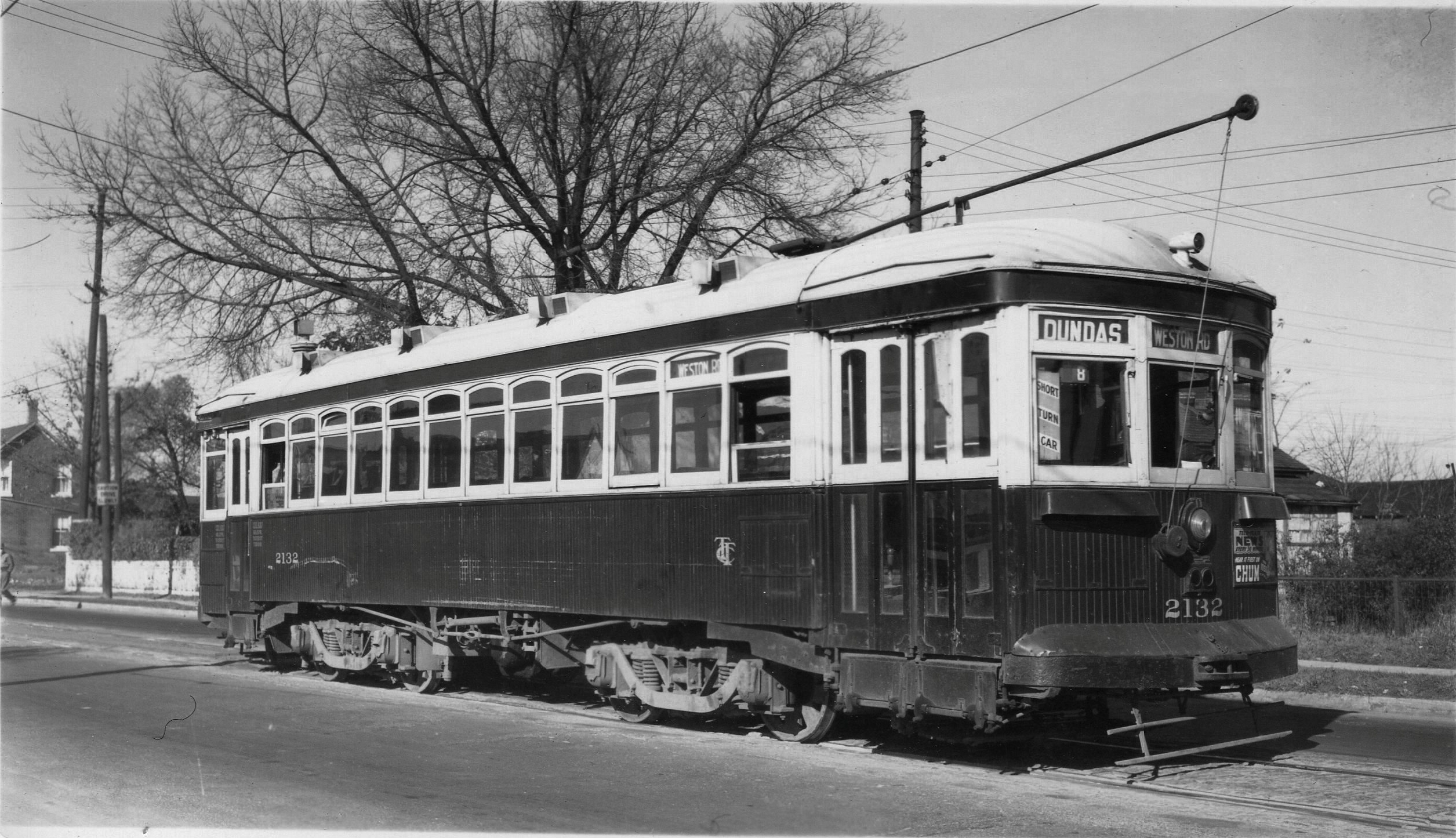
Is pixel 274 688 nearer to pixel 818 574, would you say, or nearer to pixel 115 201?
pixel 818 574

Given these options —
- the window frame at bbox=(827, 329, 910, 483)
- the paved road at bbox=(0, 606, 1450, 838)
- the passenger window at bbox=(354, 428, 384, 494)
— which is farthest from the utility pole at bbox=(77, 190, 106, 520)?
the window frame at bbox=(827, 329, 910, 483)

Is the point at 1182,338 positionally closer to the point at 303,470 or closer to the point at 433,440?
the point at 433,440

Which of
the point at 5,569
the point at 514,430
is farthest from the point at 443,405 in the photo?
the point at 5,569

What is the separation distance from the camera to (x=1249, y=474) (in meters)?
9.67

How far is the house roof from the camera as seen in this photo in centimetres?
2919

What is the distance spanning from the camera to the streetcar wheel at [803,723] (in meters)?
10.2

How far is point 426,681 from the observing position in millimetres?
14664

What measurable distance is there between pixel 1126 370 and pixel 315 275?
58.0 ft

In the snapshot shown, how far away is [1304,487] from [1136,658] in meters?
24.5

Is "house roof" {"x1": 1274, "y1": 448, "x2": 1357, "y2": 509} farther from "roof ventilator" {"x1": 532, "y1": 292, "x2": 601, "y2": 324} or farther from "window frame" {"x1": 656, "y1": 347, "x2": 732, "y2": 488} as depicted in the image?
"window frame" {"x1": 656, "y1": 347, "x2": 732, "y2": 488}

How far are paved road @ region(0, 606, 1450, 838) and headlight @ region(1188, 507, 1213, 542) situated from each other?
171cm

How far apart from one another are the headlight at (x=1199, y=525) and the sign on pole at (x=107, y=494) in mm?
33827

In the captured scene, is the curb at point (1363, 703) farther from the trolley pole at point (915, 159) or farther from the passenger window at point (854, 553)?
the trolley pole at point (915, 159)

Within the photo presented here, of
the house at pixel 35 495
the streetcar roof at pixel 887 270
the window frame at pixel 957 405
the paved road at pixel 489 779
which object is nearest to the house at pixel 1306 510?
the paved road at pixel 489 779
